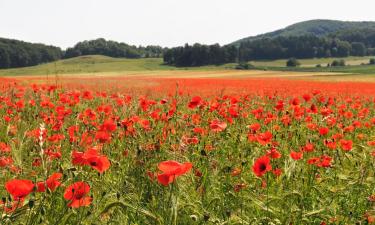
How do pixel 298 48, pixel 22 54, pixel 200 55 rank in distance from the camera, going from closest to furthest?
pixel 200 55 → pixel 22 54 → pixel 298 48

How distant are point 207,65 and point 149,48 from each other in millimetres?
75157

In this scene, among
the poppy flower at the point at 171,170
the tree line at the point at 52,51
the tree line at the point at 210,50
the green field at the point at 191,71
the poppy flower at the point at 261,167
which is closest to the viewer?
the poppy flower at the point at 171,170

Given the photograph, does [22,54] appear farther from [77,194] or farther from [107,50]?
[77,194]

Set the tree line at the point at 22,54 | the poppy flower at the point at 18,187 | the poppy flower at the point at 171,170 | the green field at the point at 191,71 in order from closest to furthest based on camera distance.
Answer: the poppy flower at the point at 18,187 < the poppy flower at the point at 171,170 < the green field at the point at 191,71 < the tree line at the point at 22,54

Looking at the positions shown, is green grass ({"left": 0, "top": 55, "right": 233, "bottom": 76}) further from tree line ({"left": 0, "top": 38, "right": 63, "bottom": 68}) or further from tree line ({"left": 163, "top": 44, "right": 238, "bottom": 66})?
tree line ({"left": 0, "top": 38, "right": 63, "bottom": 68})

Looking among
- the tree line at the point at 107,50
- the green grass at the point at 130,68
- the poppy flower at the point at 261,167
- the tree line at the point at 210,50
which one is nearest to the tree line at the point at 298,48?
the tree line at the point at 210,50

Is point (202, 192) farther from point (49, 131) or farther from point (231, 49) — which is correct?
point (231, 49)

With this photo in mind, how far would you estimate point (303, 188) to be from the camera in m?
3.12

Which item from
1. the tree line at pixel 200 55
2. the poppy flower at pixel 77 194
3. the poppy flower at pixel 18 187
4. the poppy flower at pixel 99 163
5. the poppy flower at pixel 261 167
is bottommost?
the tree line at pixel 200 55

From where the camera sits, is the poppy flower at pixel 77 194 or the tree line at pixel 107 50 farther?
the tree line at pixel 107 50

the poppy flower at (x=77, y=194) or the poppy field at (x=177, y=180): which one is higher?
the poppy flower at (x=77, y=194)

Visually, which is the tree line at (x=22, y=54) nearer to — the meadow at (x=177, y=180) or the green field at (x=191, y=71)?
the green field at (x=191, y=71)

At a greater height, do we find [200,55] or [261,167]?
[261,167]

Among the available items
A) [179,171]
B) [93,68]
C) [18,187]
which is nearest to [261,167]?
[179,171]
